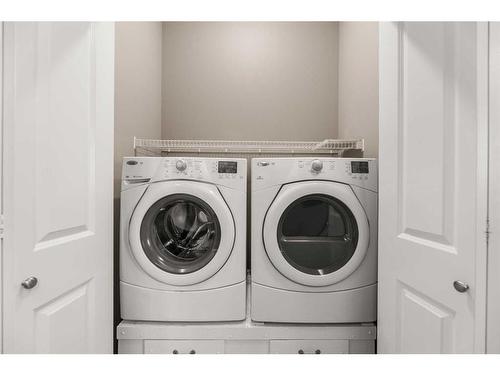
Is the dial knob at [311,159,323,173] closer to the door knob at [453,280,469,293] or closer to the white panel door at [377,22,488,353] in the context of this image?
the white panel door at [377,22,488,353]

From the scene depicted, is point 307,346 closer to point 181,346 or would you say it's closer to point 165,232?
point 181,346

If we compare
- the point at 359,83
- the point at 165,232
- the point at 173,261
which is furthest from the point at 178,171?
the point at 359,83

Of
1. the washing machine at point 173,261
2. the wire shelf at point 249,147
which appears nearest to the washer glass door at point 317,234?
the washing machine at point 173,261

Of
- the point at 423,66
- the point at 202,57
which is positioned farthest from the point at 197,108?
the point at 423,66

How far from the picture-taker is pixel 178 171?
4.29 ft

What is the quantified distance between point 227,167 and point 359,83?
112 centimetres

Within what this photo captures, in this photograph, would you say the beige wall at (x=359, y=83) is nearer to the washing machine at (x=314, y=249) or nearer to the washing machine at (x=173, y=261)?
the washing machine at (x=314, y=249)

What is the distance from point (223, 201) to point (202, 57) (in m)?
1.46

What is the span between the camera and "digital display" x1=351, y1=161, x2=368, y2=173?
131 cm

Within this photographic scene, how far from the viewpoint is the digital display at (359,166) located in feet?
4.31

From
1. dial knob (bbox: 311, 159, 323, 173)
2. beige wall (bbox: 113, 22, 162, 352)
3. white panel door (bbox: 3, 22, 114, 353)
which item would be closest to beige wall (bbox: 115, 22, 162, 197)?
beige wall (bbox: 113, 22, 162, 352)

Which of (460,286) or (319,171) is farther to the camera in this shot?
(319,171)

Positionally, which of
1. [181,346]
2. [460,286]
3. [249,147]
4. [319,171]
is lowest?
[181,346]

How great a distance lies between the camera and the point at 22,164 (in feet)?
2.23
